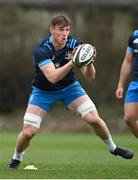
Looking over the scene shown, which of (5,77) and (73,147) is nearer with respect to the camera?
(73,147)

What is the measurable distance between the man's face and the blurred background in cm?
2073

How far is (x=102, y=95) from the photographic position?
34906 mm

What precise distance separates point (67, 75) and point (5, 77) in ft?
79.5

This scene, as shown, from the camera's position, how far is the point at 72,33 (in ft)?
115

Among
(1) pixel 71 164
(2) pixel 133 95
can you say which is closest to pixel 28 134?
(2) pixel 133 95

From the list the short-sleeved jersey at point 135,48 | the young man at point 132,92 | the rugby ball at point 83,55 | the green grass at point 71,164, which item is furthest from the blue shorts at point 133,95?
the rugby ball at point 83,55

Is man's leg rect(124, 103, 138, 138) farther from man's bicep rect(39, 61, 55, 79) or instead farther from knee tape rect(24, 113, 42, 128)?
man's bicep rect(39, 61, 55, 79)

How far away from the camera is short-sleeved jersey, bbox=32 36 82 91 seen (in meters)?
11.6

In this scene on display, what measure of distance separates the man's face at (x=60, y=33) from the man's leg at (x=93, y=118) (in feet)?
3.15

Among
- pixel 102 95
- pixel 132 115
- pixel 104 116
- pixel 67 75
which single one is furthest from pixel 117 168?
pixel 102 95

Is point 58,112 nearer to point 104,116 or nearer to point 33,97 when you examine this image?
point 104,116

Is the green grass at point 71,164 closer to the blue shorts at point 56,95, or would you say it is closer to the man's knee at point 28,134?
the man's knee at point 28,134

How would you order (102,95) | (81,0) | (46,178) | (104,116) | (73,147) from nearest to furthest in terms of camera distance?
1. (46,178)
2. (73,147)
3. (104,116)
4. (102,95)
5. (81,0)

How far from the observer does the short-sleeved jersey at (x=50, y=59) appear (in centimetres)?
1156
